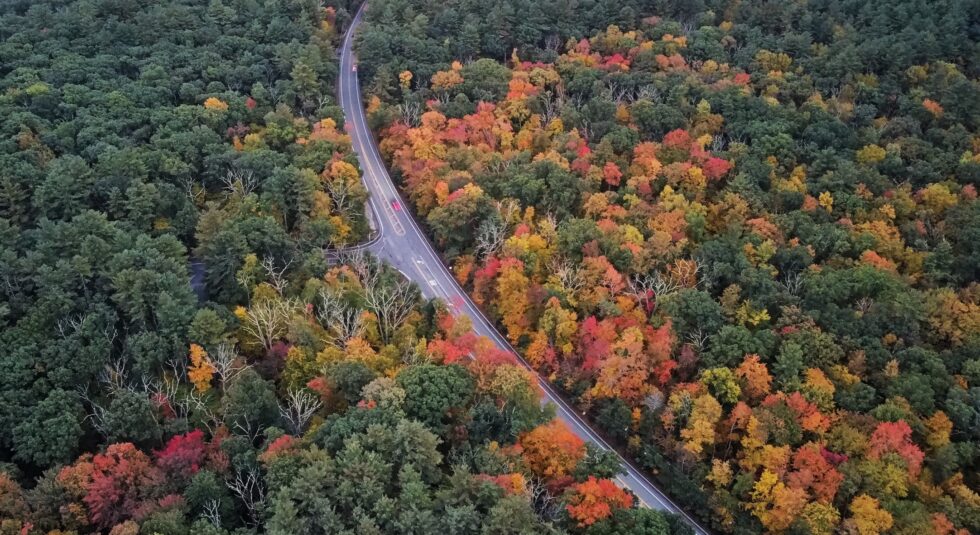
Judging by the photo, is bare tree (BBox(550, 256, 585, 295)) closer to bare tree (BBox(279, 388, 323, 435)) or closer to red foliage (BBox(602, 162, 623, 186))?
red foliage (BBox(602, 162, 623, 186))

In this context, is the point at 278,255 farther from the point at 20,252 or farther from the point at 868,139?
the point at 868,139

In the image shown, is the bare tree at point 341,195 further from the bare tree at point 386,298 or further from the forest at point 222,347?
the bare tree at point 386,298

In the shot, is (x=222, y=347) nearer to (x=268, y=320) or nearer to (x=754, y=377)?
(x=268, y=320)

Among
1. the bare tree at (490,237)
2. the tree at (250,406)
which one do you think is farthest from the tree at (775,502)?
the tree at (250,406)

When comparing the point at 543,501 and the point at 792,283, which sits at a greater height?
the point at 792,283

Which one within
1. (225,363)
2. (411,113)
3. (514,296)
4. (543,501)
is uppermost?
(411,113)

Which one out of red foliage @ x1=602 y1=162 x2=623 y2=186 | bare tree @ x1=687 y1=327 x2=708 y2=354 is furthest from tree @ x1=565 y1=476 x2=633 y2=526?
red foliage @ x1=602 y1=162 x2=623 y2=186

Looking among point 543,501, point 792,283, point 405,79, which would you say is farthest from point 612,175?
point 543,501

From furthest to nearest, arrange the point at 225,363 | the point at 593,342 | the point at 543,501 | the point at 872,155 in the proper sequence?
the point at 872,155
the point at 593,342
the point at 225,363
the point at 543,501
